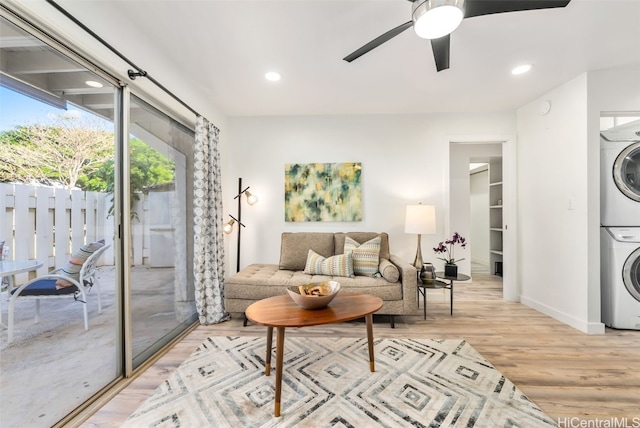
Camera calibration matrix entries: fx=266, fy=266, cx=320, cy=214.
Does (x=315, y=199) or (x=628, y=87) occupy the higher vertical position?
(x=628, y=87)

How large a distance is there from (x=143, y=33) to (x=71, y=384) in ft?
7.79

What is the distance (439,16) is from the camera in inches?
52.7

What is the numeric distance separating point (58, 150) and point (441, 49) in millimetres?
2340

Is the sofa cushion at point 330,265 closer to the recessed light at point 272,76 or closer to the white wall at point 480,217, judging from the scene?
the recessed light at point 272,76

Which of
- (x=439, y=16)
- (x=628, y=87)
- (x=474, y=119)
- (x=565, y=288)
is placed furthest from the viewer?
(x=474, y=119)

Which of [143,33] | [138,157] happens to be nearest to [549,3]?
[143,33]

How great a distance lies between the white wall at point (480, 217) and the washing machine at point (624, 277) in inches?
132

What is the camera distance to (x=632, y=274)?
2.59 m

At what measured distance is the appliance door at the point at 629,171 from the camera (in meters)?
2.63

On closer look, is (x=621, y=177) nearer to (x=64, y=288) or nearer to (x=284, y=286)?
(x=284, y=286)

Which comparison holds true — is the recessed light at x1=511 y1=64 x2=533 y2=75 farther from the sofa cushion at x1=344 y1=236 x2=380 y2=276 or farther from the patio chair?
the patio chair

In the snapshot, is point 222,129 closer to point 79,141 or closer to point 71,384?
point 79,141

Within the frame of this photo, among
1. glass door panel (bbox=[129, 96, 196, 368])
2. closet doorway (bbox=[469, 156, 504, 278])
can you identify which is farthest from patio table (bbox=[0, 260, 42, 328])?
closet doorway (bbox=[469, 156, 504, 278])

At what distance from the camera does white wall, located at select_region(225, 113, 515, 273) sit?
3.63 m
